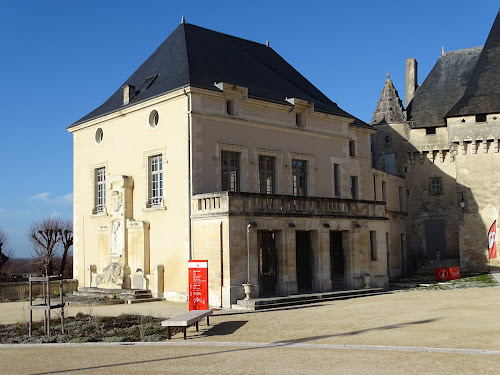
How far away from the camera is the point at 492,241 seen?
29.9 meters

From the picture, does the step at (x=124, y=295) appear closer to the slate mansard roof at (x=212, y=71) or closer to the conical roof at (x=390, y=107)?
the slate mansard roof at (x=212, y=71)

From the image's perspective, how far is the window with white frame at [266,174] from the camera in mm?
24175

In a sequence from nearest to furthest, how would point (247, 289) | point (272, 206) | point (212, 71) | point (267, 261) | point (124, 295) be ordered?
point (247, 289) < point (272, 206) < point (124, 295) < point (212, 71) < point (267, 261)

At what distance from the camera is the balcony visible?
1977cm

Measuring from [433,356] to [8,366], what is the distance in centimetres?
667

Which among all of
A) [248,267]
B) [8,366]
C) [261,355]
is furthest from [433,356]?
[248,267]

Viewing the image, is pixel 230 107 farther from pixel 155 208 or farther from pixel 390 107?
pixel 390 107

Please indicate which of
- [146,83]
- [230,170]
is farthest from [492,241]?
[146,83]

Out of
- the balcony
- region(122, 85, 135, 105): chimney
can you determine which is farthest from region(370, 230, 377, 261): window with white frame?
region(122, 85, 135, 105): chimney

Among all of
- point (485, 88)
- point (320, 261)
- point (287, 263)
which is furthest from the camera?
point (485, 88)

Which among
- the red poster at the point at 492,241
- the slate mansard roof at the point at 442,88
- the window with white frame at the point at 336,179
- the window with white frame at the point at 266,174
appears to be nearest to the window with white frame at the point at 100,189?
the window with white frame at the point at 266,174

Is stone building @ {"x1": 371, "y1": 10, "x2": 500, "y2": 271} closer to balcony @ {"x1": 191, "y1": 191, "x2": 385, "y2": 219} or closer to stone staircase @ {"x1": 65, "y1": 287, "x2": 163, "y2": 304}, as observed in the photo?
balcony @ {"x1": 191, "y1": 191, "x2": 385, "y2": 219}

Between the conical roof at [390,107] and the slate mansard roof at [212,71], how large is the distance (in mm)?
9010

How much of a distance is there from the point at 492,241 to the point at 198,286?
1896cm
